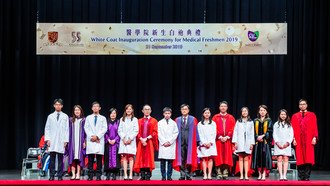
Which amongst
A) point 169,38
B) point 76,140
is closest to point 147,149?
point 76,140

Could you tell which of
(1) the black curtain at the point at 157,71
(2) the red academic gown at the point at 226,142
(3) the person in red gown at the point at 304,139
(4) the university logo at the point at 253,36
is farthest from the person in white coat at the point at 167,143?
(1) the black curtain at the point at 157,71

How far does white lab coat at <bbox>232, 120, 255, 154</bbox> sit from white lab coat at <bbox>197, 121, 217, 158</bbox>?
1.18ft

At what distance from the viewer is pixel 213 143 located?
9.48 meters

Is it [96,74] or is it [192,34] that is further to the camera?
[96,74]

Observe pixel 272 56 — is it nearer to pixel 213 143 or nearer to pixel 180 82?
pixel 180 82

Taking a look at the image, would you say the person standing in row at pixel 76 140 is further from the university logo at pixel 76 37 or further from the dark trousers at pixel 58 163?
the university logo at pixel 76 37

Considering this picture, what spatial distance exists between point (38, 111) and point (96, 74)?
152 cm

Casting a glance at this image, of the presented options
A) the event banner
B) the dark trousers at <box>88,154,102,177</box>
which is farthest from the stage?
the event banner

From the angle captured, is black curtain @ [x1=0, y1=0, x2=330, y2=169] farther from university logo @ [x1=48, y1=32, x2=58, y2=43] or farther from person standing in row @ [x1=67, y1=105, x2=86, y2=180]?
person standing in row @ [x1=67, y1=105, x2=86, y2=180]

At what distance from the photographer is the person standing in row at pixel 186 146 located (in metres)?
9.48

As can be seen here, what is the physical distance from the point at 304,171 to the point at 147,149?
2.69 meters

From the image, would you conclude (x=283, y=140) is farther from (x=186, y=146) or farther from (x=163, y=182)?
(x=163, y=182)

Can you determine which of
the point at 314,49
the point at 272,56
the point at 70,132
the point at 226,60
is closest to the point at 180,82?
the point at 226,60

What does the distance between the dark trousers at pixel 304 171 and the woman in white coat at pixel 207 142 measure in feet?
4.99
